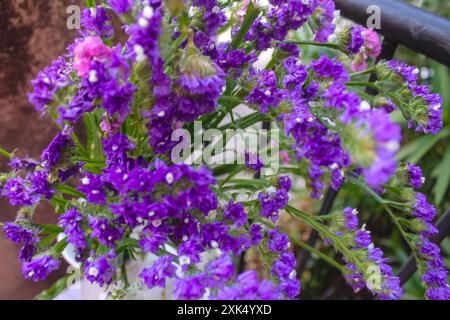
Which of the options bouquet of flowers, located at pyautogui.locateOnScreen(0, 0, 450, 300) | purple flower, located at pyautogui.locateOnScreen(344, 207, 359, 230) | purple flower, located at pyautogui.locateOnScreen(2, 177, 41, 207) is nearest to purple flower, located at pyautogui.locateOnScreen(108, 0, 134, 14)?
bouquet of flowers, located at pyautogui.locateOnScreen(0, 0, 450, 300)

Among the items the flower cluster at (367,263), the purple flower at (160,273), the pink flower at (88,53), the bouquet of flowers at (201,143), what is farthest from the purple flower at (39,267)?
the flower cluster at (367,263)

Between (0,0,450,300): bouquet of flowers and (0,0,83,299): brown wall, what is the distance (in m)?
0.24

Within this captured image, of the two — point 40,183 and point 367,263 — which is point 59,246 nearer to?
point 40,183

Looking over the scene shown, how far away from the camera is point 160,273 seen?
0.44m

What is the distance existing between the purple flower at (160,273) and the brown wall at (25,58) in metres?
0.43

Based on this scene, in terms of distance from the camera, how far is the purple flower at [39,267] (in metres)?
0.47

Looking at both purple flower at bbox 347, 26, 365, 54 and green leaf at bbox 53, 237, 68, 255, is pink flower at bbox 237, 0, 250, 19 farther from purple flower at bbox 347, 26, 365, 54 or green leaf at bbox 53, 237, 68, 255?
green leaf at bbox 53, 237, 68, 255

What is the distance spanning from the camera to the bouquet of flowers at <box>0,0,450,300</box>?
0.38 m

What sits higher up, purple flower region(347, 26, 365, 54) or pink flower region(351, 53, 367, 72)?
purple flower region(347, 26, 365, 54)

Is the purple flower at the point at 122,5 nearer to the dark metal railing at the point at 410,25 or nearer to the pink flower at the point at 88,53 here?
the pink flower at the point at 88,53

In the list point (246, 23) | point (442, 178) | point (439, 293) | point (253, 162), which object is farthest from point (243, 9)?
point (442, 178)

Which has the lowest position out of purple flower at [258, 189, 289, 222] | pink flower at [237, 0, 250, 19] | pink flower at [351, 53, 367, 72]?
purple flower at [258, 189, 289, 222]

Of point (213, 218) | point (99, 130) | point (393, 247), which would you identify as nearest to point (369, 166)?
point (213, 218)
